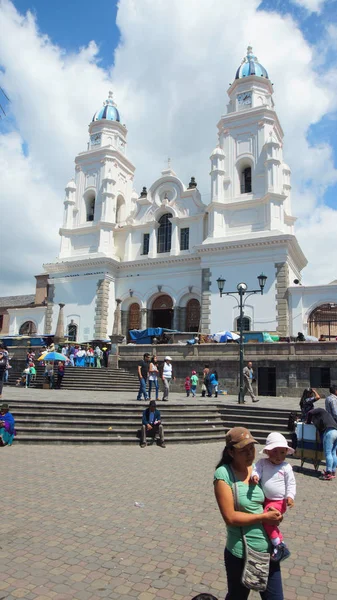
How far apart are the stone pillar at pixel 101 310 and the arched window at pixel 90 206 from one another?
267 inches

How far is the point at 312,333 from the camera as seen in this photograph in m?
26.1

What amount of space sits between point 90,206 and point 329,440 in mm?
31589

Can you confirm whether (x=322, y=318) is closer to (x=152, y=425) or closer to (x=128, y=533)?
(x=152, y=425)

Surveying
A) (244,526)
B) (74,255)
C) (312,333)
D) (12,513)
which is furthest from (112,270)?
(244,526)

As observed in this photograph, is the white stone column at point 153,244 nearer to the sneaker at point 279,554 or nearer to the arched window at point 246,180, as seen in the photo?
the arched window at point 246,180

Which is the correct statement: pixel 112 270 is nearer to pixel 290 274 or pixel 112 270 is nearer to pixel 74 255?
pixel 74 255

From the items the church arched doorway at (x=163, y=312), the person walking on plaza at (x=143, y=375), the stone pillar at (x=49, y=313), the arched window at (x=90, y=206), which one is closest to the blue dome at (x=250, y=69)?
the arched window at (x=90, y=206)

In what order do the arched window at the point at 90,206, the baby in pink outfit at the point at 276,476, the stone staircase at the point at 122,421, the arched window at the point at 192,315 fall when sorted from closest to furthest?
the baby in pink outfit at the point at 276,476 < the stone staircase at the point at 122,421 < the arched window at the point at 192,315 < the arched window at the point at 90,206

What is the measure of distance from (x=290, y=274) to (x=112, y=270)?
13126 millimetres

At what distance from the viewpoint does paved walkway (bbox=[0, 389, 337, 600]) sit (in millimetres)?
3871

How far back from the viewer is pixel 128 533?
16.5 feet

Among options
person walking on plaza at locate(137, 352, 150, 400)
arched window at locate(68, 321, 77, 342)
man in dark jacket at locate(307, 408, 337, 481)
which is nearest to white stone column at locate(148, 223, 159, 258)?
arched window at locate(68, 321, 77, 342)

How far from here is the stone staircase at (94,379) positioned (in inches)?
803

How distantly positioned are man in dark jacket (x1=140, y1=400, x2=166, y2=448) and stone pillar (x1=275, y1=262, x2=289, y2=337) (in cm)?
1625
